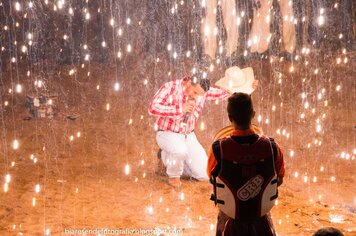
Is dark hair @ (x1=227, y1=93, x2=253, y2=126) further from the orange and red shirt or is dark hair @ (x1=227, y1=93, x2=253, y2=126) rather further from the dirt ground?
the dirt ground

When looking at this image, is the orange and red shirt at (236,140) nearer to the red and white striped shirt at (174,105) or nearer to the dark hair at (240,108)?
the dark hair at (240,108)

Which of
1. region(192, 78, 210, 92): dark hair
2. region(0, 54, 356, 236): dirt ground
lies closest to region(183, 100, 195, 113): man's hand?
region(192, 78, 210, 92): dark hair

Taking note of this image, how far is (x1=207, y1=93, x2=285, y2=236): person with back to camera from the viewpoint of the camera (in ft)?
8.84

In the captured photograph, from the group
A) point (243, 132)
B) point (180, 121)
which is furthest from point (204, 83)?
point (243, 132)

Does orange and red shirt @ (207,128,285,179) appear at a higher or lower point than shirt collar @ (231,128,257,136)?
lower

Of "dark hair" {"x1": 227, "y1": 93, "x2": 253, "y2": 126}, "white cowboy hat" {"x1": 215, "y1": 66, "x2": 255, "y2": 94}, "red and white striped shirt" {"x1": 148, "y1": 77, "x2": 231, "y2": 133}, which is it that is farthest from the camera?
"white cowboy hat" {"x1": 215, "y1": 66, "x2": 255, "y2": 94}

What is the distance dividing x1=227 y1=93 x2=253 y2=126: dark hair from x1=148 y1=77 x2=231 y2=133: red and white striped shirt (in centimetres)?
402

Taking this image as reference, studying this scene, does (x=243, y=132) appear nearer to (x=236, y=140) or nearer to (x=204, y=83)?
(x=236, y=140)

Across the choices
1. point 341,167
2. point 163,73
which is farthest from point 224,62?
point 341,167

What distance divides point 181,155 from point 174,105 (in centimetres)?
88

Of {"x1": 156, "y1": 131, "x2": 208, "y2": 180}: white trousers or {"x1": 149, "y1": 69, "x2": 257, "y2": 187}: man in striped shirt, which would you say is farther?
{"x1": 156, "y1": 131, "x2": 208, "y2": 180}: white trousers

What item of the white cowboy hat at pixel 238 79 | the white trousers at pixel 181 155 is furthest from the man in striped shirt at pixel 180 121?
the white cowboy hat at pixel 238 79

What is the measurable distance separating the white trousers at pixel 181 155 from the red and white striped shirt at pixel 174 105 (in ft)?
0.47

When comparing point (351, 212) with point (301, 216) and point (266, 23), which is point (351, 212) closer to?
point (301, 216)
